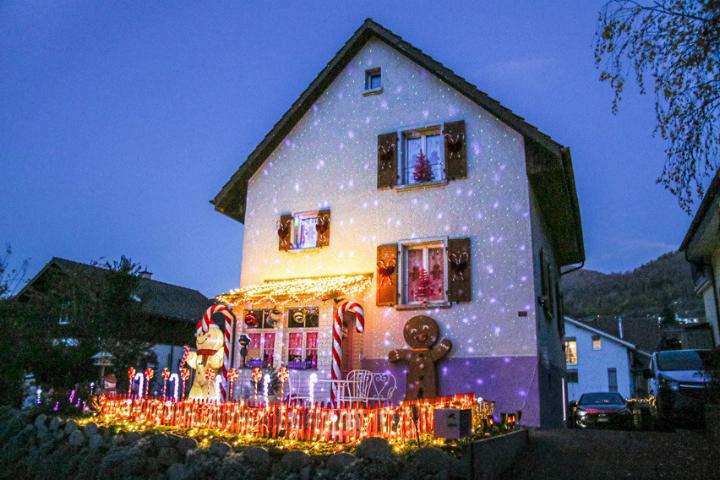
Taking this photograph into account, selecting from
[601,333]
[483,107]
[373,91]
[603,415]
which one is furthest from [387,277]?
[601,333]

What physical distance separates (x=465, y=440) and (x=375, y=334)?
5.95 meters

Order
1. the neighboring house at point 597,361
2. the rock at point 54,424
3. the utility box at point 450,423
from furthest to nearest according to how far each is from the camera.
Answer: the neighboring house at point 597,361 → the rock at point 54,424 → the utility box at point 450,423

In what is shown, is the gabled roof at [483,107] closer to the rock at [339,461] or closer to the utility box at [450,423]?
the utility box at [450,423]

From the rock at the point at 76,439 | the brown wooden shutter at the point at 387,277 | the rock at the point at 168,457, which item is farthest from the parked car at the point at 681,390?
the rock at the point at 76,439

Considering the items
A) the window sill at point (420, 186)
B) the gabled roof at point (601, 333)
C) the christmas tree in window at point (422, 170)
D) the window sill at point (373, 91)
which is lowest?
the gabled roof at point (601, 333)

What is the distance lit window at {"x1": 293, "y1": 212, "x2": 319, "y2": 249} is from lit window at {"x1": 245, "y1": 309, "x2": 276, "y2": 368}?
2113mm

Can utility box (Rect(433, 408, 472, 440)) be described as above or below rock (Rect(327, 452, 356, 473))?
above

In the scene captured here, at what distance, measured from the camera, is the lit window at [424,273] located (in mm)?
13477

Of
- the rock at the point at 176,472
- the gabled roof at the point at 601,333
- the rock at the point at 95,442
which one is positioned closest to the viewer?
the rock at the point at 176,472

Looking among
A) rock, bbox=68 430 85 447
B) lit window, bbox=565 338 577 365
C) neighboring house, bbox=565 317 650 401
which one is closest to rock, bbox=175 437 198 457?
rock, bbox=68 430 85 447

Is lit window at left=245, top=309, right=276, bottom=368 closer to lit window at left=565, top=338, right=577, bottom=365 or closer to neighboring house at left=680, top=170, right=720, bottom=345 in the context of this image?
neighboring house at left=680, top=170, right=720, bottom=345

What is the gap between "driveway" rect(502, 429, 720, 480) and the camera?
24.7ft

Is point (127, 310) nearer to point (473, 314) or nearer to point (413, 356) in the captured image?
point (413, 356)

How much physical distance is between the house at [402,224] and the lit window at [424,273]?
27 mm
